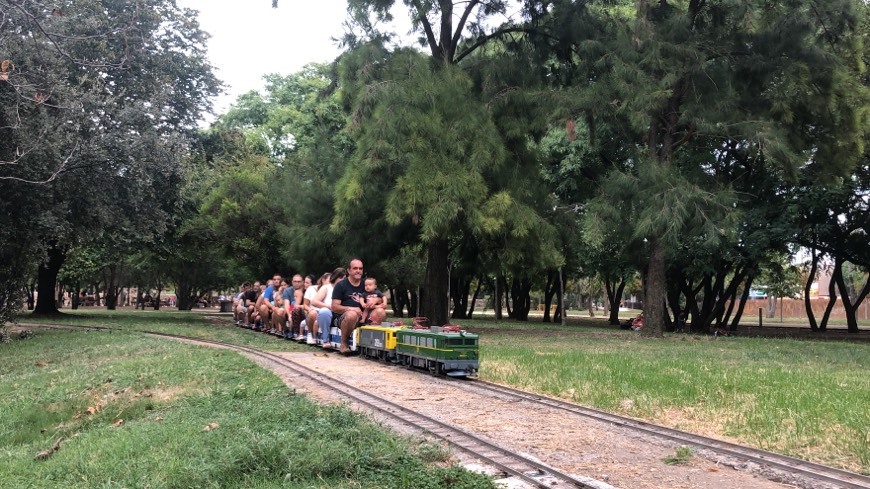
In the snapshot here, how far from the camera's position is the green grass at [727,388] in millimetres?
6969

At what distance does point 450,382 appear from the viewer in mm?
10477

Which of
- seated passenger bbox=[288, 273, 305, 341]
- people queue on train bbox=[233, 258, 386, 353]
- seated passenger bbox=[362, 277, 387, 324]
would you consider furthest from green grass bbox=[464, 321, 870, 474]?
seated passenger bbox=[288, 273, 305, 341]

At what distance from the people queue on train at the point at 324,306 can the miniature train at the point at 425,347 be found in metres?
0.37

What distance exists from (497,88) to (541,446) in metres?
16.6

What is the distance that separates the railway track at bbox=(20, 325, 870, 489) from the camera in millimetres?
5410

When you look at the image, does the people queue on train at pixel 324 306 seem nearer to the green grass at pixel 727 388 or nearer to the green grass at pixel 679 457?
the green grass at pixel 727 388

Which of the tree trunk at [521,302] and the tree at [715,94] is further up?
the tree at [715,94]

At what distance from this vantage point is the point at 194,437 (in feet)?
20.6

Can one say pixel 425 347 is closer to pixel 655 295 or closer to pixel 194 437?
pixel 194 437

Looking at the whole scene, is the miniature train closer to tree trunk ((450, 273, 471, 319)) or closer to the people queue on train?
the people queue on train

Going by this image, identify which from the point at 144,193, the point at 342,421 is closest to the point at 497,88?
the point at 144,193

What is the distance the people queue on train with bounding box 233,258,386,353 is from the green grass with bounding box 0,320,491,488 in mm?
2161

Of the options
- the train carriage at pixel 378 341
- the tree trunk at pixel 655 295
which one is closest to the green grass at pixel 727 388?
the train carriage at pixel 378 341

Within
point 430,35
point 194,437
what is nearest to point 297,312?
point 430,35
